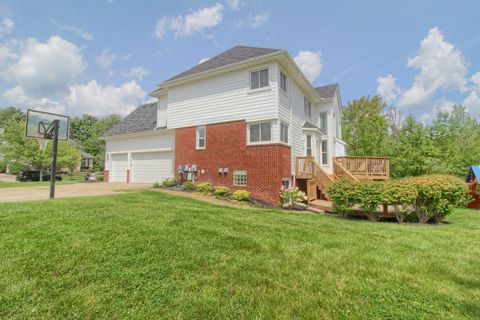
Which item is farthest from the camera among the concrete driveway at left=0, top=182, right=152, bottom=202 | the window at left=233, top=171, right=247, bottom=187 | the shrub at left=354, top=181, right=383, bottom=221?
the window at left=233, top=171, right=247, bottom=187

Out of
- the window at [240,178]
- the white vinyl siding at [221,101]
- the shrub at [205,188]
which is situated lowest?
the shrub at [205,188]

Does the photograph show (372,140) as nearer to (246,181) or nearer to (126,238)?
(246,181)

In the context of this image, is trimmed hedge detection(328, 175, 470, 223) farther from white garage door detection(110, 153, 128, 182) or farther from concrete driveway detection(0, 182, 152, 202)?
white garage door detection(110, 153, 128, 182)

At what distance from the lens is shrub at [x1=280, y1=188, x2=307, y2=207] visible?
419 inches

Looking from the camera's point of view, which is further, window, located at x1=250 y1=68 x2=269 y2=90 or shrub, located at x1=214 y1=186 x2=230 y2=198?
window, located at x1=250 y1=68 x2=269 y2=90

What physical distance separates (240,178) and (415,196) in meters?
7.28

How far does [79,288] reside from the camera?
107 inches

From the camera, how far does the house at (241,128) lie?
37.3 feet

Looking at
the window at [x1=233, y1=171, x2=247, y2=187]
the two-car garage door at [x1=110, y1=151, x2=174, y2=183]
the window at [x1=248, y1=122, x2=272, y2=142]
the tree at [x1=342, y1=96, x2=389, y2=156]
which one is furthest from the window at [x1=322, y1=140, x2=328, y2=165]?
the two-car garage door at [x1=110, y1=151, x2=174, y2=183]

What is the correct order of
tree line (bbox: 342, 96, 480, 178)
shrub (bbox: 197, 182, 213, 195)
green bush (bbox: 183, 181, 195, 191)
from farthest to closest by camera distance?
tree line (bbox: 342, 96, 480, 178), green bush (bbox: 183, 181, 195, 191), shrub (bbox: 197, 182, 213, 195)

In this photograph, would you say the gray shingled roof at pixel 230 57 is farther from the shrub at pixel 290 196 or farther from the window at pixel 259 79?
the shrub at pixel 290 196

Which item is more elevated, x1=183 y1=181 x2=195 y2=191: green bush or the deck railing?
the deck railing

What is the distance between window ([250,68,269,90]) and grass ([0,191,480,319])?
8536 millimetres

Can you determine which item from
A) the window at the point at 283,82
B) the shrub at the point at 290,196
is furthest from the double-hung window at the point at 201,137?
the shrub at the point at 290,196
